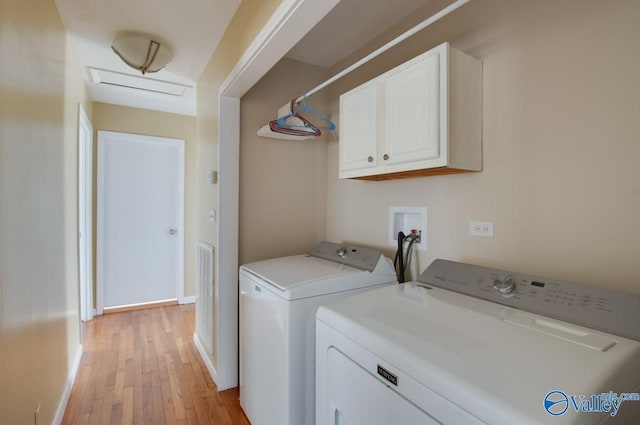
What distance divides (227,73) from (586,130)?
1898mm

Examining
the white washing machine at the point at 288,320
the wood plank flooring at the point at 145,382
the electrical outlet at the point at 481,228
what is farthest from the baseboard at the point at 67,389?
the electrical outlet at the point at 481,228

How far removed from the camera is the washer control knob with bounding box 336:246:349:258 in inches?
74.1

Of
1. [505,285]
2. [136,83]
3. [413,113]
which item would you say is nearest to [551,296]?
[505,285]

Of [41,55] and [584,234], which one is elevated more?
[41,55]

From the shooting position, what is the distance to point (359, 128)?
1654 millimetres

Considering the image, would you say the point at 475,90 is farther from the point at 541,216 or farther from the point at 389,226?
the point at 389,226

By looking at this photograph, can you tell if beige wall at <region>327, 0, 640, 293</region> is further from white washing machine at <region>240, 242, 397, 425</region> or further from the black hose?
white washing machine at <region>240, 242, 397, 425</region>

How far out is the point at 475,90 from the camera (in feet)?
4.50

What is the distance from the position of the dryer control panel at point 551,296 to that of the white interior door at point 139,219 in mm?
3376

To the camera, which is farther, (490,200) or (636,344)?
(490,200)

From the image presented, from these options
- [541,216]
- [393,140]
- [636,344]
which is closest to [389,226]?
[393,140]

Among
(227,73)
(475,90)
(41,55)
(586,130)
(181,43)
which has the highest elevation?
(181,43)

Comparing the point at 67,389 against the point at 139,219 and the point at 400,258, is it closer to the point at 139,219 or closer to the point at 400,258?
the point at 139,219

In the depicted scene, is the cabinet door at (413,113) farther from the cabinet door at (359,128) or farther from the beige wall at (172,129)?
the beige wall at (172,129)
